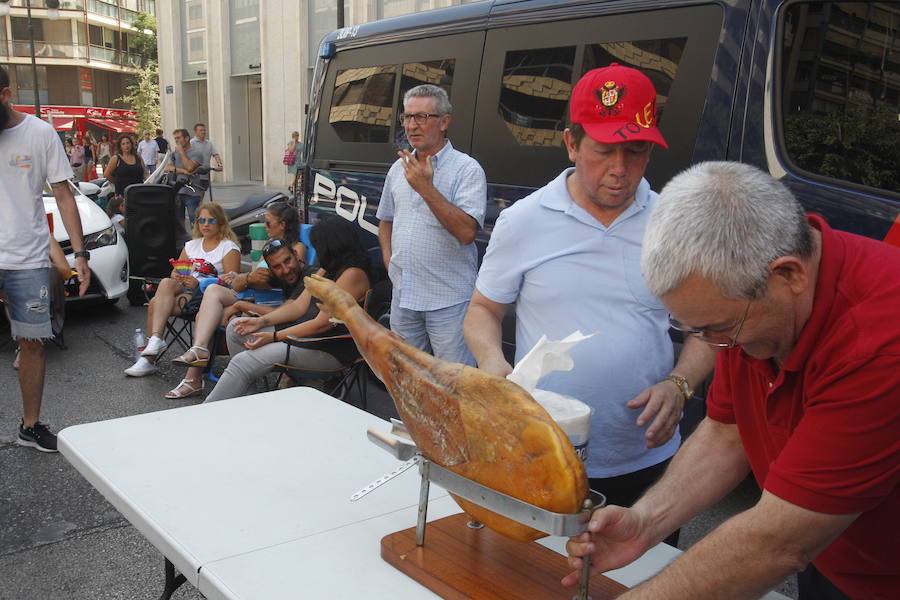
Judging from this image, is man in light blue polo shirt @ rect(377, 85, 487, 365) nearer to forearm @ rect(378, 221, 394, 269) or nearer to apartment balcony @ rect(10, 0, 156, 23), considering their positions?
forearm @ rect(378, 221, 394, 269)

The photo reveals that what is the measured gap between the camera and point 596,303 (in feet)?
6.71

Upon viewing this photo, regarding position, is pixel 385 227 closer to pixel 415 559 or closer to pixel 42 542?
pixel 42 542

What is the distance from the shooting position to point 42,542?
3297 mm

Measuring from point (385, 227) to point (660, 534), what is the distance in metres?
3.15

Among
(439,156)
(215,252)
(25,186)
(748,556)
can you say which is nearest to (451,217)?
(439,156)

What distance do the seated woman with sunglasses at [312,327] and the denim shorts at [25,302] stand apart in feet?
3.20

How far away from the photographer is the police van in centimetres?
294

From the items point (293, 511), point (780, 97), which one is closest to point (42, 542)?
point (293, 511)

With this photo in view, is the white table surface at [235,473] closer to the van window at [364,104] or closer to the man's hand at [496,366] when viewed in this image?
the man's hand at [496,366]

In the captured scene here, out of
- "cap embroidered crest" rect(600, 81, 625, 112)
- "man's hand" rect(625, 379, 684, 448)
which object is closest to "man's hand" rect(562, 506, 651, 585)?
"man's hand" rect(625, 379, 684, 448)

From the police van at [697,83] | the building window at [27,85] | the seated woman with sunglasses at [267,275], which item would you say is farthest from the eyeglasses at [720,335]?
the building window at [27,85]

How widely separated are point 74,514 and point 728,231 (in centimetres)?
341

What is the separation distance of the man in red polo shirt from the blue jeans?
255 cm

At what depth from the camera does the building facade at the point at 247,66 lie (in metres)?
20.3
